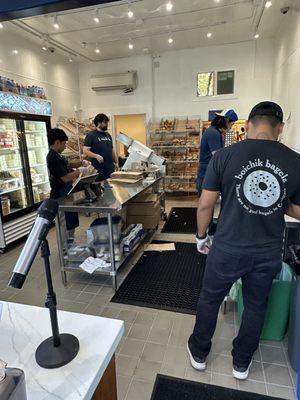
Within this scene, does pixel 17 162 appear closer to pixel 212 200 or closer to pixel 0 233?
pixel 0 233

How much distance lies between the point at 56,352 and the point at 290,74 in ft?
15.9

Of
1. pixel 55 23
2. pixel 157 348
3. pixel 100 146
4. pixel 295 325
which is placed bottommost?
pixel 157 348

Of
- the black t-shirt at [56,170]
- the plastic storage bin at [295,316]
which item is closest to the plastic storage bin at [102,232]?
the black t-shirt at [56,170]

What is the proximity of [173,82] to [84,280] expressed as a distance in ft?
16.9

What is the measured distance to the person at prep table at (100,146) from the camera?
4.11 m

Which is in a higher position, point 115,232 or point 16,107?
point 16,107

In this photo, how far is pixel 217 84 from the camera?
611 cm

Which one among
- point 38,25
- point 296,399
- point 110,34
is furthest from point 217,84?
point 296,399

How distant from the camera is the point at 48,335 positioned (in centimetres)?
88

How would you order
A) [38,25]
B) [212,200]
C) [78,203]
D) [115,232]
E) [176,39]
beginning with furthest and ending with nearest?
[176,39]
[38,25]
[115,232]
[78,203]
[212,200]

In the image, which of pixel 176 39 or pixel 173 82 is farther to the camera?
pixel 173 82

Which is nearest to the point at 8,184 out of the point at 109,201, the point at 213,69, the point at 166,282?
the point at 109,201

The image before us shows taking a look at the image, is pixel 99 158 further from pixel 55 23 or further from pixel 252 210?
pixel 252 210

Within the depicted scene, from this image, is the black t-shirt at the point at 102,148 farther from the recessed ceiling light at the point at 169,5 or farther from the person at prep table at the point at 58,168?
the recessed ceiling light at the point at 169,5
